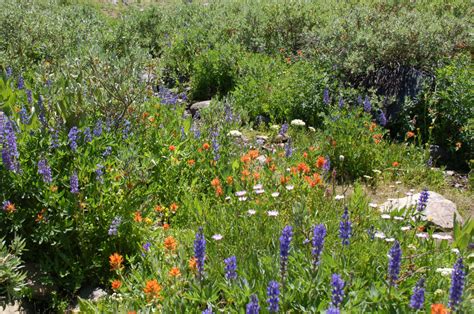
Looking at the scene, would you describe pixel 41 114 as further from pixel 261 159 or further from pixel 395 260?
pixel 395 260

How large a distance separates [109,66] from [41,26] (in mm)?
4809

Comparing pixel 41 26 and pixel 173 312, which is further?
pixel 41 26

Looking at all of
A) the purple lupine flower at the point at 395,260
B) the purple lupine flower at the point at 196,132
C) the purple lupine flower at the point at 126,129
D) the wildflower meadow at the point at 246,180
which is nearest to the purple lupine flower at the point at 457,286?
the wildflower meadow at the point at 246,180

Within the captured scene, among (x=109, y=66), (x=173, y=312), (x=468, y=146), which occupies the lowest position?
(x=468, y=146)

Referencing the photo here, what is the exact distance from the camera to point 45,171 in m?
3.76

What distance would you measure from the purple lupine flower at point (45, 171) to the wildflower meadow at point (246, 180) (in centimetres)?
Answer: 3

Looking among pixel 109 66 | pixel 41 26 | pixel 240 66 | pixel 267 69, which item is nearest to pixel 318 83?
pixel 267 69

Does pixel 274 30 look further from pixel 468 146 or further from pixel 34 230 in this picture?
pixel 34 230

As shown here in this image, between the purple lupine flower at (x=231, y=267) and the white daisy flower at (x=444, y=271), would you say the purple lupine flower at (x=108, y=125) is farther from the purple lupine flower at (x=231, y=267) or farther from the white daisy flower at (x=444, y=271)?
the white daisy flower at (x=444, y=271)

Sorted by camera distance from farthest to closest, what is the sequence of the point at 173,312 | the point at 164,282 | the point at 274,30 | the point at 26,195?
1. the point at 274,30
2. the point at 26,195
3. the point at 164,282
4. the point at 173,312

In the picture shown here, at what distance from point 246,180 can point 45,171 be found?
5.82ft

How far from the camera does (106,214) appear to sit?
4031 mm

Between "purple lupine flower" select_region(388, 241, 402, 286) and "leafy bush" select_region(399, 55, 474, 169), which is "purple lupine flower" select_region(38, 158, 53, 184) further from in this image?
"leafy bush" select_region(399, 55, 474, 169)

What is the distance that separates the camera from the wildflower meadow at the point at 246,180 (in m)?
3.06
